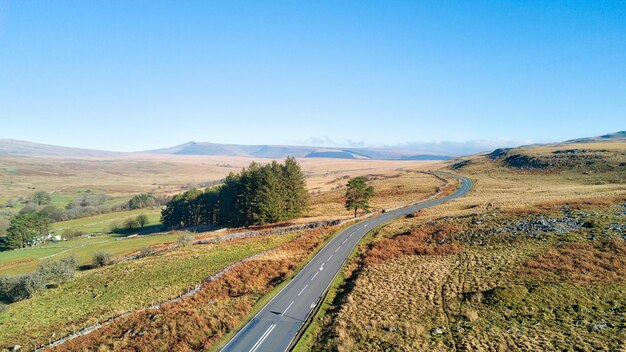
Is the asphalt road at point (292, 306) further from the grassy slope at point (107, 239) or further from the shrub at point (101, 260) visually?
the shrub at point (101, 260)

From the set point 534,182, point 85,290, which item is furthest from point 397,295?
point 534,182

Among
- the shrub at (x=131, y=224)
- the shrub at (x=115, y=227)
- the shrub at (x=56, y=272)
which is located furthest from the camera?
the shrub at (x=131, y=224)

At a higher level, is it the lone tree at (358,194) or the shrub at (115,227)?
the lone tree at (358,194)

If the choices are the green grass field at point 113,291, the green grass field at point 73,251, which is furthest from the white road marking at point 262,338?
the green grass field at point 73,251

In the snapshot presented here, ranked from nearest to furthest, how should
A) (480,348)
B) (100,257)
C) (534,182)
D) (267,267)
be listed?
1. (480,348)
2. (267,267)
3. (100,257)
4. (534,182)

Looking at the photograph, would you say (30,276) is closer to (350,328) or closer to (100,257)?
(100,257)

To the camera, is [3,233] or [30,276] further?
[3,233]

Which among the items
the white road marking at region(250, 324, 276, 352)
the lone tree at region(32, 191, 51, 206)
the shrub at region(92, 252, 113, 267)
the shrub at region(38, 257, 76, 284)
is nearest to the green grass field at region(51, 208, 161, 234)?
the lone tree at region(32, 191, 51, 206)
